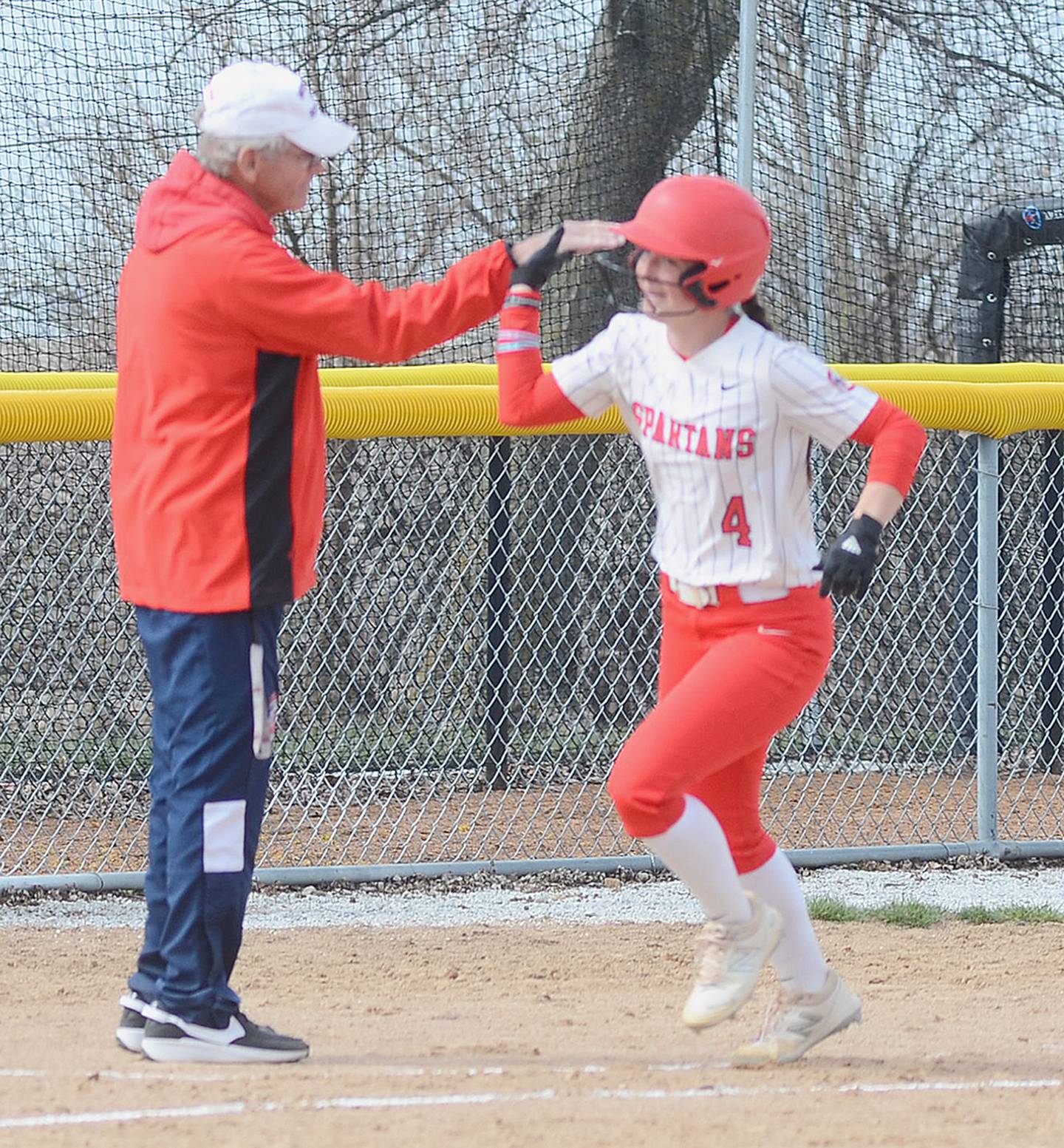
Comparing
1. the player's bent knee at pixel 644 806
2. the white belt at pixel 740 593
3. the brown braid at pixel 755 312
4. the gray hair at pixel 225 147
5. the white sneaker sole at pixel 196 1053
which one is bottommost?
the white sneaker sole at pixel 196 1053

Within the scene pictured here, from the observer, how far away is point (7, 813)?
5840mm

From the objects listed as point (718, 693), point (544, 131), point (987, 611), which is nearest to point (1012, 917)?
point (987, 611)

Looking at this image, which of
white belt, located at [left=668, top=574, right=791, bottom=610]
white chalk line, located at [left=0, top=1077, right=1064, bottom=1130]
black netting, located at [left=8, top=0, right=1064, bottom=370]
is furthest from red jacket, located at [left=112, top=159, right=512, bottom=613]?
black netting, located at [left=8, top=0, right=1064, bottom=370]

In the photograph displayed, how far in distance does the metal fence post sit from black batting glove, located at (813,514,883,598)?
2609 millimetres

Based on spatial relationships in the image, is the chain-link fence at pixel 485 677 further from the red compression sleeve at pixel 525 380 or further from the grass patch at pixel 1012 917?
the red compression sleeve at pixel 525 380

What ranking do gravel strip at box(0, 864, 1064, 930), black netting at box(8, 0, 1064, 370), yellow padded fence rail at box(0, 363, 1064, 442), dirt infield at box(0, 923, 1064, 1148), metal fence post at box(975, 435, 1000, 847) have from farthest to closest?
black netting at box(8, 0, 1064, 370)
metal fence post at box(975, 435, 1000, 847)
gravel strip at box(0, 864, 1064, 930)
yellow padded fence rail at box(0, 363, 1064, 442)
dirt infield at box(0, 923, 1064, 1148)

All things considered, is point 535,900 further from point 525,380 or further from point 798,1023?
point 525,380

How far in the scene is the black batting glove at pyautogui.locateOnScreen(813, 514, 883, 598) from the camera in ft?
10.9

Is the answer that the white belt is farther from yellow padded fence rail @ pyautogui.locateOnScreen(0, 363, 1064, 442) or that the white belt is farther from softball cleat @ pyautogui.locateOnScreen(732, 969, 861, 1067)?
yellow padded fence rail @ pyautogui.locateOnScreen(0, 363, 1064, 442)

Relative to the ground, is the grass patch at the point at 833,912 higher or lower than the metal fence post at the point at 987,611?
lower

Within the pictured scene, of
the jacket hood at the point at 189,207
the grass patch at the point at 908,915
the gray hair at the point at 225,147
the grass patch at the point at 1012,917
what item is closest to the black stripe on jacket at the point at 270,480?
the jacket hood at the point at 189,207

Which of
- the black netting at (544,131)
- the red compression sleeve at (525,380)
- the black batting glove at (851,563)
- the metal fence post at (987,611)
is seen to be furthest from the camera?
the black netting at (544,131)

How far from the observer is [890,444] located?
346 cm

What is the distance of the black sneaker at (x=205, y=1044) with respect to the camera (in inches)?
142
